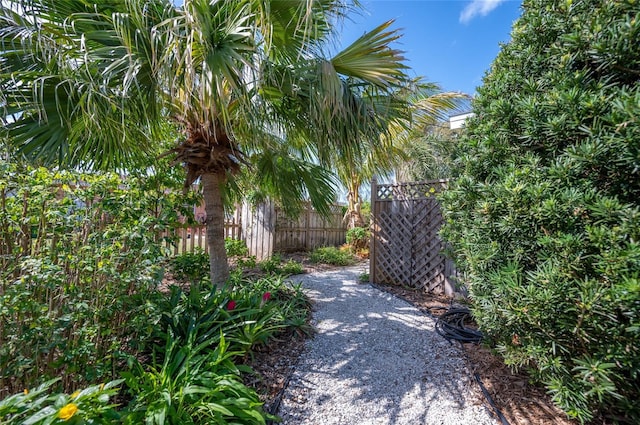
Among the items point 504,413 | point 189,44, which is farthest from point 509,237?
point 189,44

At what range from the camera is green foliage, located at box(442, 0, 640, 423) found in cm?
126

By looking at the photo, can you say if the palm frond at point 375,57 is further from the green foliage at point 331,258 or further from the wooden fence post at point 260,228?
the green foliage at point 331,258

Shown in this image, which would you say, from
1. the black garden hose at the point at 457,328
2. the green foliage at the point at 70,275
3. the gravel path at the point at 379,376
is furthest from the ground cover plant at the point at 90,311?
the black garden hose at the point at 457,328

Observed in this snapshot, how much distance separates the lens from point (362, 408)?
6.97 ft

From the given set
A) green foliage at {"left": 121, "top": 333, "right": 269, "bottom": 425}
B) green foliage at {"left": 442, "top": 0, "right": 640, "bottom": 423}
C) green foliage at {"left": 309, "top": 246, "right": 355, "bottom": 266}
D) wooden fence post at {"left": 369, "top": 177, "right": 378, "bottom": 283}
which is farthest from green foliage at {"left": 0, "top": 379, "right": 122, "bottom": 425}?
green foliage at {"left": 309, "top": 246, "right": 355, "bottom": 266}

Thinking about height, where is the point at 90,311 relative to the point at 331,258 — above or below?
above

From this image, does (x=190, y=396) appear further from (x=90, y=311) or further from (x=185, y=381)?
(x=90, y=311)

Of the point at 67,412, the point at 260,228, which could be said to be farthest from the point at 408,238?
the point at 67,412

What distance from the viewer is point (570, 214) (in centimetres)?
141

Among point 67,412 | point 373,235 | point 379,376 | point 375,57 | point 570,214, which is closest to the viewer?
point 67,412

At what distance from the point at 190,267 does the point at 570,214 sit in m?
4.79

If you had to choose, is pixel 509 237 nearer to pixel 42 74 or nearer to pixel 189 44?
pixel 189 44

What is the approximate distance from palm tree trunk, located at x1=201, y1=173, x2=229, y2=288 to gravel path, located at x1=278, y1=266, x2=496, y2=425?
139cm

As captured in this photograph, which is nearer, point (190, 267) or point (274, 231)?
point (190, 267)
